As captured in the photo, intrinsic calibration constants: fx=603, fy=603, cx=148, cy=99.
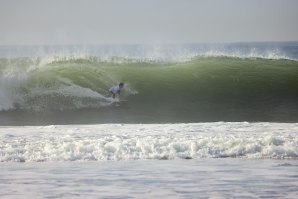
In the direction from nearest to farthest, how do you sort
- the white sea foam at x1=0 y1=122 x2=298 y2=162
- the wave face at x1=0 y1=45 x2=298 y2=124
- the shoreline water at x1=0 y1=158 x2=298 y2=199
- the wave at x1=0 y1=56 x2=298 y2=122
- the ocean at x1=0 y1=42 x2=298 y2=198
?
the shoreline water at x1=0 y1=158 x2=298 y2=199 < the ocean at x1=0 y1=42 x2=298 y2=198 < the white sea foam at x1=0 y1=122 x2=298 y2=162 < the wave face at x1=0 y1=45 x2=298 y2=124 < the wave at x1=0 y1=56 x2=298 y2=122

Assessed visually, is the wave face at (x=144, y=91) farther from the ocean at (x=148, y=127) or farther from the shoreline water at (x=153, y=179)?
the shoreline water at (x=153, y=179)

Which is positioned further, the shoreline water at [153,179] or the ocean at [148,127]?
the ocean at [148,127]

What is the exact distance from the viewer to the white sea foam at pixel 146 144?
1035cm

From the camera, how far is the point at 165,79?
22.7 metres

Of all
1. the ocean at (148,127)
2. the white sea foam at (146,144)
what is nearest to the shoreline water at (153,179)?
the ocean at (148,127)

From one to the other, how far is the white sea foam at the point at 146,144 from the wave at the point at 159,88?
4038mm

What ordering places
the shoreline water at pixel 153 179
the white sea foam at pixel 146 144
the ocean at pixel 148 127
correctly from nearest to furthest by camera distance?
the shoreline water at pixel 153 179, the ocean at pixel 148 127, the white sea foam at pixel 146 144

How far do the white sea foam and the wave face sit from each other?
3.73 metres

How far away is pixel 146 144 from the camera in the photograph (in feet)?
35.4

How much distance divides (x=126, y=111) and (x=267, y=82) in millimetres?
6679

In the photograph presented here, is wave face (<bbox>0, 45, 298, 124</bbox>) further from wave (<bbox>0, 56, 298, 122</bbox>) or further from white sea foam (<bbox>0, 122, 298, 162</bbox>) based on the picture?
white sea foam (<bbox>0, 122, 298, 162</bbox>)

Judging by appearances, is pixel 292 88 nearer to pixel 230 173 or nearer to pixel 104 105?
pixel 104 105

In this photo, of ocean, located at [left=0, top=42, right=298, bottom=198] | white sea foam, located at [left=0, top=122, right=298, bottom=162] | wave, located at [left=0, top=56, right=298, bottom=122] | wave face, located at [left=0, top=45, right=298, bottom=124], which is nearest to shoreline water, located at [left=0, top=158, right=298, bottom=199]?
ocean, located at [left=0, top=42, right=298, bottom=198]

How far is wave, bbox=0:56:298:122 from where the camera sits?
1798 cm
